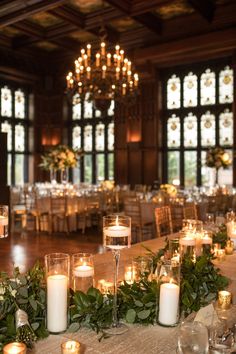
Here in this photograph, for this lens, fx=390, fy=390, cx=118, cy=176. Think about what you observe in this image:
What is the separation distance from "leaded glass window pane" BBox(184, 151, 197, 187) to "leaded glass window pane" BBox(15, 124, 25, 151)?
21.2ft

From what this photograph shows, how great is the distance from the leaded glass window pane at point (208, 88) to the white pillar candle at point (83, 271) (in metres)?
11.5

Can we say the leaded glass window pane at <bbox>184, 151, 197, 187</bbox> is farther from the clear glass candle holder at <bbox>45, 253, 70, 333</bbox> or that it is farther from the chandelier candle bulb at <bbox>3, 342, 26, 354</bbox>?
the chandelier candle bulb at <bbox>3, 342, 26, 354</bbox>

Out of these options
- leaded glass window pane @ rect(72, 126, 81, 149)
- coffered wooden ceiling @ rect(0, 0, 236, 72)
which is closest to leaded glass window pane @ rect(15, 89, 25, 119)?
coffered wooden ceiling @ rect(0, 0, 236, 72)

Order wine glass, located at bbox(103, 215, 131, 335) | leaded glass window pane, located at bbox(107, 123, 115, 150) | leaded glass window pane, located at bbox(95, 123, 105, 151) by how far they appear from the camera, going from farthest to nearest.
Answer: leaded glass window pane, located at bbox(95, 123, 105, 151) < leaded glass window pane, located at bbox(107, 123, 115, 150) < wine glass, located at bbox(103, 215, 131, 335)

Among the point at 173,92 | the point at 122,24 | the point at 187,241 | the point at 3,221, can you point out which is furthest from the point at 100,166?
the point at 3,221

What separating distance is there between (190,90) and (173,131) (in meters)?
1.46

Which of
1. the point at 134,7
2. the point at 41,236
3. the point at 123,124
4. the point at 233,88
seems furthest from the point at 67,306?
the point at 123,124

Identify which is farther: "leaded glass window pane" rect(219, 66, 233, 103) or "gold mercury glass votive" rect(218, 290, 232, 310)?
"leaded glass window pane" rect(219, 66, 233, 103)

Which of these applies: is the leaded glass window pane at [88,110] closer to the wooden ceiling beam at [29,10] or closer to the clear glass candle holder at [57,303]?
the wooden ceiling beam at [29,10]

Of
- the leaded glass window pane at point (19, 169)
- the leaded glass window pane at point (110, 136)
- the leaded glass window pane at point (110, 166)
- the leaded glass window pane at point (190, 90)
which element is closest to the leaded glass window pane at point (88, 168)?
the leaded glass window pane at point (110, 166)

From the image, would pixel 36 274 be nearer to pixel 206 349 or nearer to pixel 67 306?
pixel 67 306

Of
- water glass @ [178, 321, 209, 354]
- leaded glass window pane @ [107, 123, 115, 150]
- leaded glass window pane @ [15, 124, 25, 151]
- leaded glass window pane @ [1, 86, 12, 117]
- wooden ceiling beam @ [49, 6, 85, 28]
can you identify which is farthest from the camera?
leaded glass window pane @ [15, 124, 25, 151]

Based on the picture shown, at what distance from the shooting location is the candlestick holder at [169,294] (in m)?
1.63

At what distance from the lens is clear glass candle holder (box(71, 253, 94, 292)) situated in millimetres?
1762
